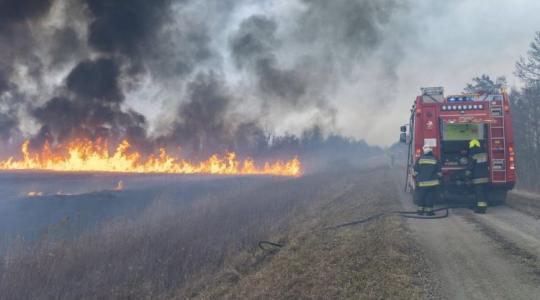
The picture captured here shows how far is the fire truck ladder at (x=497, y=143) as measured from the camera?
1145 cm

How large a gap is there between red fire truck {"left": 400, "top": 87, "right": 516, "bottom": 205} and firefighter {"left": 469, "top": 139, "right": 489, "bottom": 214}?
0.41m

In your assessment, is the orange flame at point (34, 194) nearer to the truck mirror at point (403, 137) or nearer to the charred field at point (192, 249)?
the charred field at point (192, 249)

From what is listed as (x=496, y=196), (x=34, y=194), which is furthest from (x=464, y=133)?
(x=34, y=194)

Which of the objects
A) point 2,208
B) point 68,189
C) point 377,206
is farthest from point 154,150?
point 377,206

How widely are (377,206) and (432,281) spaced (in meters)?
7.52

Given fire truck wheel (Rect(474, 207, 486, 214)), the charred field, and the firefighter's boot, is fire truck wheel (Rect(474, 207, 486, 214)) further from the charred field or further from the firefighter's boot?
the charred field

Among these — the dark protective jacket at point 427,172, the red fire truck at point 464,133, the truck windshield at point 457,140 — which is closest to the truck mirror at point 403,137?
the red fire truck at point 464,133

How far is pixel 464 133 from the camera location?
12055 millimetres

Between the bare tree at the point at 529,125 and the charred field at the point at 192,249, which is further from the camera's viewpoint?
the bare tree at the point at 529,125

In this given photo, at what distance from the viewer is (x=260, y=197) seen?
20.7m

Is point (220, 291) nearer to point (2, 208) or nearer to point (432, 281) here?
point (432, 281)

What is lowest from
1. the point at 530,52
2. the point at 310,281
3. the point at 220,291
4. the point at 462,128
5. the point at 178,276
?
the point at 178,276

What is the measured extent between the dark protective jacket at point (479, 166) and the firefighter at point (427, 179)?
5.48 ft

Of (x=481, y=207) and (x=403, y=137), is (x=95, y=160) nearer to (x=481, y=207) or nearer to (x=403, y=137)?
(x=403, y=137)
